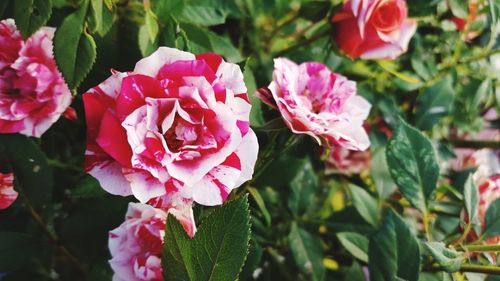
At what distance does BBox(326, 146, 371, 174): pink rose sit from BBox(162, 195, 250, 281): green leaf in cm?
38

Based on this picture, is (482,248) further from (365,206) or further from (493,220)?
(365,206)

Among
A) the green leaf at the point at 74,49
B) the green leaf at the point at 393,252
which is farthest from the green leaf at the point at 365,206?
the green leaf at the point at 74,49

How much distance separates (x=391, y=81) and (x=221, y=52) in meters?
0.31

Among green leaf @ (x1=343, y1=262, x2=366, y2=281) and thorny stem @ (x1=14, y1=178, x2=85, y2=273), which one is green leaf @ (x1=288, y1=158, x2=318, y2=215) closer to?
green leaf @ (x1=343, y1=262, x2=366, y2=281)

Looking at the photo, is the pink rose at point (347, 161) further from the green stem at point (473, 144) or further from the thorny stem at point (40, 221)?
the thorny stem at point (40, 221)

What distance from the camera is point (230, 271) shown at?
0.37 meters

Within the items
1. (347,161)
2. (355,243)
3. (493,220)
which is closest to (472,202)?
(493,220)

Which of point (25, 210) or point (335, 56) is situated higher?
point (335, 56)

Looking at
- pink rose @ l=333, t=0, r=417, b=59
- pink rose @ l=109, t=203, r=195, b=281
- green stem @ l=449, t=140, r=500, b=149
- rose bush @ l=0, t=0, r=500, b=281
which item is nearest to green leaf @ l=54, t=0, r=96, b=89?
rose bush @ l=0, t=0, r=500, b=281

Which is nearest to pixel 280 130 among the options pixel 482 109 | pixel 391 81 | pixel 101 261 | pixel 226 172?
pixel 226 172

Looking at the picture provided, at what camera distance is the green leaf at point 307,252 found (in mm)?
584

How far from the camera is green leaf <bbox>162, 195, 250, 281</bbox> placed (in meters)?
0.37

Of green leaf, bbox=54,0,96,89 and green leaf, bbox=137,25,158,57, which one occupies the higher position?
green leaf, bbox=54,0,96,89

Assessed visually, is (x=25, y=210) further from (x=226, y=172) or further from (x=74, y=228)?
(x=226, y=172)
